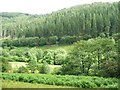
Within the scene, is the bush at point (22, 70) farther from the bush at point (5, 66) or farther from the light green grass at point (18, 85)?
the light green grass at point (18, 85)

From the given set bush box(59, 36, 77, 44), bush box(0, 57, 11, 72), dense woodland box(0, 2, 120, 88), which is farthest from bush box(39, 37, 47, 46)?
bush box(0, 57, 11, 72)

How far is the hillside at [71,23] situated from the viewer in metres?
5.92

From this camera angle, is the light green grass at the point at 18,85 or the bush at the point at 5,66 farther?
the bush at the point at 5,66

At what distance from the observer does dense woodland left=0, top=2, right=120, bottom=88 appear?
536 cm

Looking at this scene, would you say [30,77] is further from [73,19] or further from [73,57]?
[73,19]

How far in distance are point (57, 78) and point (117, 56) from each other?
113 cm

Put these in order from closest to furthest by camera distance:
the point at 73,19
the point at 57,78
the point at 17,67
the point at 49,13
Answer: the point at 57,78 < the point at 17,67 < the point at 49,13 < the point at 73,19

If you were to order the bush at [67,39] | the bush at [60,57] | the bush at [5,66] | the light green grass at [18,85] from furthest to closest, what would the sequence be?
the bush at [67,39] < the bush at [60,57] < the bush at [5,66] < the light green grass at [18,85]

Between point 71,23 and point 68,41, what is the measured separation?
24.1 inches

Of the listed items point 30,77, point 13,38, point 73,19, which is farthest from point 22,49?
point 73,19

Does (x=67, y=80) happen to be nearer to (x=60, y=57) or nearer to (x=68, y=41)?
(x=60, y=57)

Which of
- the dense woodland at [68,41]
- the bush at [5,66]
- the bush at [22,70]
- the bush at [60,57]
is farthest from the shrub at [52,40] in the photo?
the bush at [5,66]

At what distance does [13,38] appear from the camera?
5.91m

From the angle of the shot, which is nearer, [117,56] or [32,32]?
[117,56]
